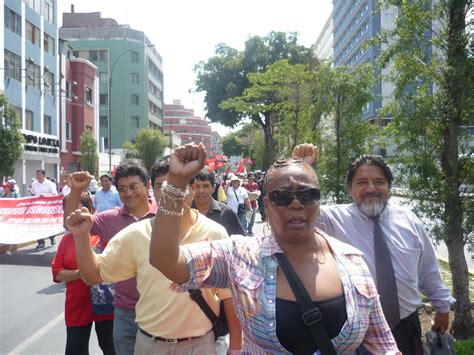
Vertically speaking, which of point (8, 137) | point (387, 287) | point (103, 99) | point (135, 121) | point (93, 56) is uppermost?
point (93, 56)

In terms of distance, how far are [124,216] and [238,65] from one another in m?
41.0

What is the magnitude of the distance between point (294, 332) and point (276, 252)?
309 millimetres

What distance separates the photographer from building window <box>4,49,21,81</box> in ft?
94.7

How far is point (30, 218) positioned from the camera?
11.5 metres

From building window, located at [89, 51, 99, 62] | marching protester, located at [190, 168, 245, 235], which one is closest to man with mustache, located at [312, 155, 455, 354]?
marching protester, located at [190, 168, 245, 235]

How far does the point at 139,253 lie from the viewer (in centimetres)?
288

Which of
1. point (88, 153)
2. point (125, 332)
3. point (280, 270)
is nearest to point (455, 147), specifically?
point (125, 332)

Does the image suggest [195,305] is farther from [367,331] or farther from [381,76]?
[381,76]

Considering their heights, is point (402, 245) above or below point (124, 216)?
below

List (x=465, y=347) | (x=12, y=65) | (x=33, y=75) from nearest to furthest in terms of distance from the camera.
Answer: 1. (x=465, y=347)
2. (x=12, y=65)
3. (x=33, y=75)

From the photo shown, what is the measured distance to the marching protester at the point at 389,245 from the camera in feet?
9.90

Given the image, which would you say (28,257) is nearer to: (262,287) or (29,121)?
(262,287)

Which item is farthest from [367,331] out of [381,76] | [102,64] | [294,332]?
[102,64]

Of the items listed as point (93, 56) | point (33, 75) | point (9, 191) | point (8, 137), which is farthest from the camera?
point (93, 56)
